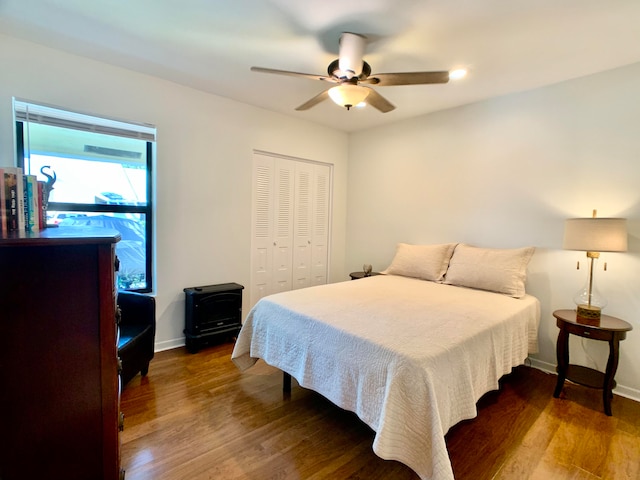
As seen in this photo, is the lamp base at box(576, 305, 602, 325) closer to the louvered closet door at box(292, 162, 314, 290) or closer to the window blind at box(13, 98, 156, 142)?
the louvered closet door at box(292, 162, 314, 290)

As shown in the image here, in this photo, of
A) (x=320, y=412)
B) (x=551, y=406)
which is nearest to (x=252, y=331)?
(x=320, y=412)

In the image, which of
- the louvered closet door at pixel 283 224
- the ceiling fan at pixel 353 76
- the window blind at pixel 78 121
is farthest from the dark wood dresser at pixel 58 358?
the louvered closet door at pixel 283 224

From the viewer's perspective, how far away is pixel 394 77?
2.09m

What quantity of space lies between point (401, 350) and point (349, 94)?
164 centimetres

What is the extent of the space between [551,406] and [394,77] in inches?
101

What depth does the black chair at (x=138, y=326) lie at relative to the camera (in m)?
2.33

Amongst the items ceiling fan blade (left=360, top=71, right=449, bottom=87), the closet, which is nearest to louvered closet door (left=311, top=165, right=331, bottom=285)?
the closet

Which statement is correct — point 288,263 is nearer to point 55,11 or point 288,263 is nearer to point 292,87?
point 292,87

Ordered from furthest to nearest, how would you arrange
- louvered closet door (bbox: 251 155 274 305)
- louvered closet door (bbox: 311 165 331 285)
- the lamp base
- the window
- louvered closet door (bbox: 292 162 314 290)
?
louvered closet door (bbox: 311 165 331 285) → louvered closet door (bbox: 292 162 314 290) → louvered closet door (bbox: 251 155 274 305) → the window → the lamp base

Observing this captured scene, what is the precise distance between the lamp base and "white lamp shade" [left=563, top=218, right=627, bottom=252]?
1.53 feet

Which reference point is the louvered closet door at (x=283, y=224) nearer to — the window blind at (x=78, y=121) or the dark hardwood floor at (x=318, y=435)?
the window blind at (x=78, y=121)

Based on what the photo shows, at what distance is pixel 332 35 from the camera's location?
212 centimetres

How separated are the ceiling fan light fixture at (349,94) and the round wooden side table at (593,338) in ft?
7.21

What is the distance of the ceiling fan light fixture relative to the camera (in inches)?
83.9
